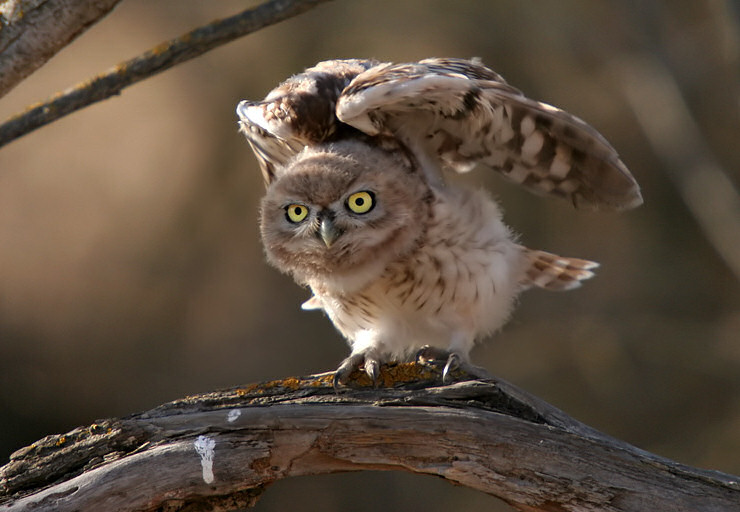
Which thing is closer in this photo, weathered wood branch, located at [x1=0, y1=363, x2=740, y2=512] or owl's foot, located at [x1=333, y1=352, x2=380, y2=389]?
weathered wood branch, located at [x1=0, y1=363, x2=740, y2=512]

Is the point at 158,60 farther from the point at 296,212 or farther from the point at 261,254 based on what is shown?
the point at 261,254

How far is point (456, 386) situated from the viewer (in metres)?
2.84

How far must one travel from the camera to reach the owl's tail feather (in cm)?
434

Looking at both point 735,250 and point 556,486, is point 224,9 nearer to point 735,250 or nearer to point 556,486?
point 735,250

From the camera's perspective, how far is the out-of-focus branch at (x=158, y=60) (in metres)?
2.78

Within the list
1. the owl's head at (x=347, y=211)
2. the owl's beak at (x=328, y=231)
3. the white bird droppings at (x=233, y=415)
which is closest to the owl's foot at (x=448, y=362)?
the owl's head at (x=347, y=211)

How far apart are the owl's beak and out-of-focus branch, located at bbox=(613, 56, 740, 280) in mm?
4536

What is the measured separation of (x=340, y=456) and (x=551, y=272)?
2.02m

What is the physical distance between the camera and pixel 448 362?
3.06 metres

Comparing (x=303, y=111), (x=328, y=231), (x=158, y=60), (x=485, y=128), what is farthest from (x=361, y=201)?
(x=158, y=60)

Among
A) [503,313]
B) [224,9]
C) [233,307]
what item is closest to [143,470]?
[503,313]

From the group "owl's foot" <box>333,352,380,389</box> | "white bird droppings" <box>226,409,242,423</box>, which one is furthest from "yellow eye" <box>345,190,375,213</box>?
"white bird droppings" <box>226,409,242,423</box>

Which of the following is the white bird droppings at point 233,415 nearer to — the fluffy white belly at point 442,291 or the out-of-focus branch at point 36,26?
the fluffy white belly at point 442,291

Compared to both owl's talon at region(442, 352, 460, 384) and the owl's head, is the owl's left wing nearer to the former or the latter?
the owl's head
